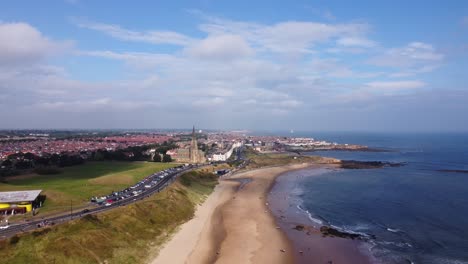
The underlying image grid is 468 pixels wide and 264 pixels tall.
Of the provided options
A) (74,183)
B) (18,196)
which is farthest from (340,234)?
(74,183)

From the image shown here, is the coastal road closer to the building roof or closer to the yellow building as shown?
the yellow building

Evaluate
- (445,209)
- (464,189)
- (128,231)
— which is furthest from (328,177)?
(128,231)

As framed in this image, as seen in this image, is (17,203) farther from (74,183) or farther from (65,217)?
(74,183)

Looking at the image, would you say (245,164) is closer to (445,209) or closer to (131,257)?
(445,209)

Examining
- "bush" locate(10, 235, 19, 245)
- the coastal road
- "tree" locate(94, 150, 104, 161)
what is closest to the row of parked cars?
the coastal road

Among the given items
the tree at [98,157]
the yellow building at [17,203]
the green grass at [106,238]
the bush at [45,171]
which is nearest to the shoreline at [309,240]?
the green grass at [106,238]
